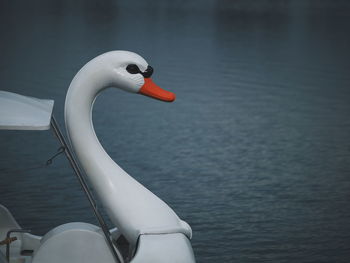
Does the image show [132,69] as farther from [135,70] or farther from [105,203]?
[105,203]

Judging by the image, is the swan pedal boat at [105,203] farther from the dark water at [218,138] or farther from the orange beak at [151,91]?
the dark water at [218,138]

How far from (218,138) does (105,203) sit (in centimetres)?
533

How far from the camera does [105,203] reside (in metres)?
4.35

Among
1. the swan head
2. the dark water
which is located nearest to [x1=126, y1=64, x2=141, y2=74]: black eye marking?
the swan head

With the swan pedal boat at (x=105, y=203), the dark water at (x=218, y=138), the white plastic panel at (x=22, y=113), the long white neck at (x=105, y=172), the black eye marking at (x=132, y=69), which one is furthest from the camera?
the dark water at (x=218, y=138)

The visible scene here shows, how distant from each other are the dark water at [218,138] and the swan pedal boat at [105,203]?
1.59m

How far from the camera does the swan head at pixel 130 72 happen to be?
4.33 metres

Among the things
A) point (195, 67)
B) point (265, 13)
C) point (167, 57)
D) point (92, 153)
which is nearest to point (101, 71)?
point (92, 153)

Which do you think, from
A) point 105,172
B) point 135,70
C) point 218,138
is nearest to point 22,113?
point 105,172

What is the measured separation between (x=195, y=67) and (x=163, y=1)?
2259 centimetres

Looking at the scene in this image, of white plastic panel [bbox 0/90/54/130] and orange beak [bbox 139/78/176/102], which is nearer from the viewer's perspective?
white plastic panel [bbox 0/90/54/130]

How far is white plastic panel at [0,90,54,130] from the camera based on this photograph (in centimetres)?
385

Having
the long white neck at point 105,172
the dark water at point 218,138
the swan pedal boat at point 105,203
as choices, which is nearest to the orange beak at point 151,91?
the swan pedal boat at point 105,203

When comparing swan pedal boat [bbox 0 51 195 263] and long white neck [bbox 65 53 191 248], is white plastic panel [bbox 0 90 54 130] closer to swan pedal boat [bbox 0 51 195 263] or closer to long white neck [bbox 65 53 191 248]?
swan pedal boat [bbox 0 51 195 263]
